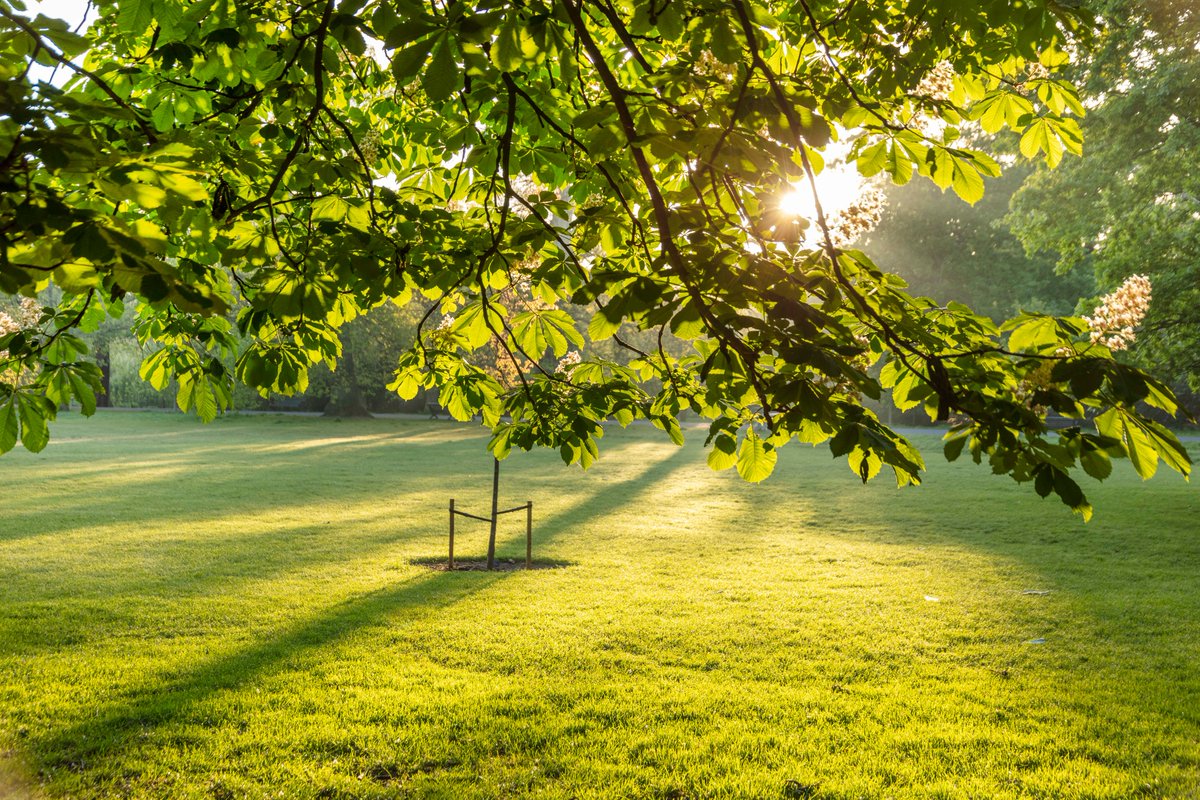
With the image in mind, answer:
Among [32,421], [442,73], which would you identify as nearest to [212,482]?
[32,421]

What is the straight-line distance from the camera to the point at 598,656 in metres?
6.74

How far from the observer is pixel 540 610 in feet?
26.8

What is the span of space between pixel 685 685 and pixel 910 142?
14.8 ft

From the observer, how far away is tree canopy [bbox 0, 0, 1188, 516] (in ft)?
5.99

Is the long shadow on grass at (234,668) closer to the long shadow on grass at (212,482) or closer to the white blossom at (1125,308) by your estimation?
the long shadow on grass at (212,482)

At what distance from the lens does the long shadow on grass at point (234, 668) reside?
4.87 m

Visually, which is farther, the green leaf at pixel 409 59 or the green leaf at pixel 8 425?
the green leaf at pixel 8 425

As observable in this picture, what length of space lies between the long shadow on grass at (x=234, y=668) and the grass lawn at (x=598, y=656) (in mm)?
31

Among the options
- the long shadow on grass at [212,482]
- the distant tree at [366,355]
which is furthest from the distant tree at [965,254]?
the long shadow on grass at [212,482]

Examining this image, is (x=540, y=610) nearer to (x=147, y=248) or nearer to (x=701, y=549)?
(x=701, y=549)

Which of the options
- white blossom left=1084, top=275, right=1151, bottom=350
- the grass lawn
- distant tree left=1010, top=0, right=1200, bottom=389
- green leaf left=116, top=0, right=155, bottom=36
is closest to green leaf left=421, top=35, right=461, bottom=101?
green leaf left=116, top=0, right=155, bottom=36

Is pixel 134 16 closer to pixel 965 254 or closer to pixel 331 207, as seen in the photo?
pixel 331 207

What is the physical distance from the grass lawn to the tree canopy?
7.18 feet

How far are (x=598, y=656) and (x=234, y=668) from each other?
9.00 feet
